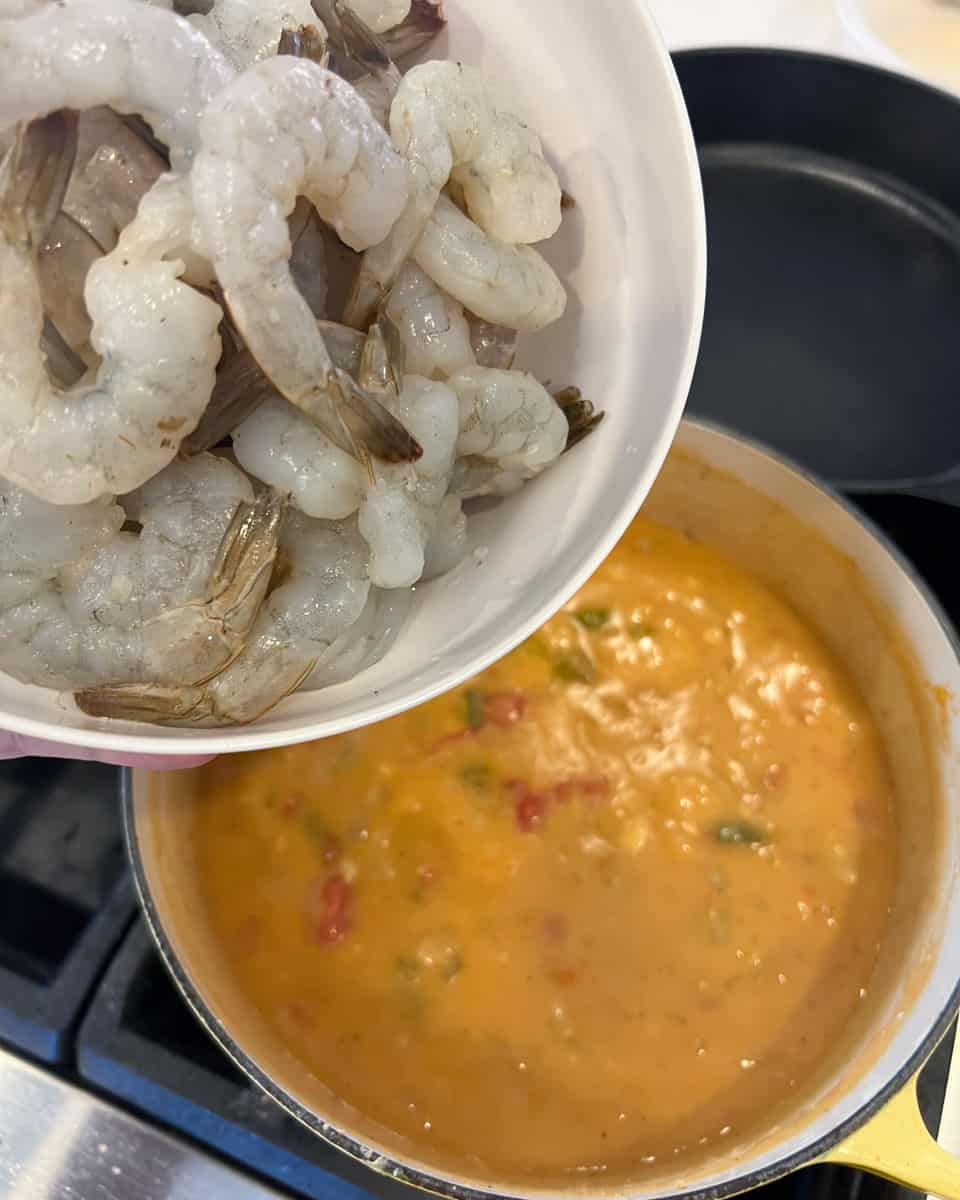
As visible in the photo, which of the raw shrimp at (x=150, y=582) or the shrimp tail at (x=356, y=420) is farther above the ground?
the shrimp tail at (x=356, y=420)

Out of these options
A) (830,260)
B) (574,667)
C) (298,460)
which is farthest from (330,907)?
(830,260)

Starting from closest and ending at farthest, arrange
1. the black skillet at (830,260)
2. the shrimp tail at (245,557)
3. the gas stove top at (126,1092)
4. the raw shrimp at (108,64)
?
the raw shrimp at (108,64) → the shrimp tail at (245,557) → the gas stove top at (126,1092) → the black skillet at (830,260)

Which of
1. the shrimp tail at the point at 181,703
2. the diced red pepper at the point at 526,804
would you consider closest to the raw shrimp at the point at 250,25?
the shrimp tail at the point at 181,703

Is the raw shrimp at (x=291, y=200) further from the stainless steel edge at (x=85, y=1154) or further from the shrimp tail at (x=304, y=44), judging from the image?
the stainless steel edge at (x=85, y=1154)

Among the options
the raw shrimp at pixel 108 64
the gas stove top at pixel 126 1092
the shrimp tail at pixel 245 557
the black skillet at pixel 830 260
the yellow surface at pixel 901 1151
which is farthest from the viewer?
the black skillet at pixel 830 260

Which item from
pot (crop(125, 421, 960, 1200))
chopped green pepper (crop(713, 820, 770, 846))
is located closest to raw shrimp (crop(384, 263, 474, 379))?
pot (crop(125, 421, 960, 1200))

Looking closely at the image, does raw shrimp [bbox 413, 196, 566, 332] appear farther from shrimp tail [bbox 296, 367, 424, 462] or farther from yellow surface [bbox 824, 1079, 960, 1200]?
yellow surface [bbox 824, 1079, 960, 1200]

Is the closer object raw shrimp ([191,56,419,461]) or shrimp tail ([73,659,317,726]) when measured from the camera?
raw shrimp ([191,56,419,461])
